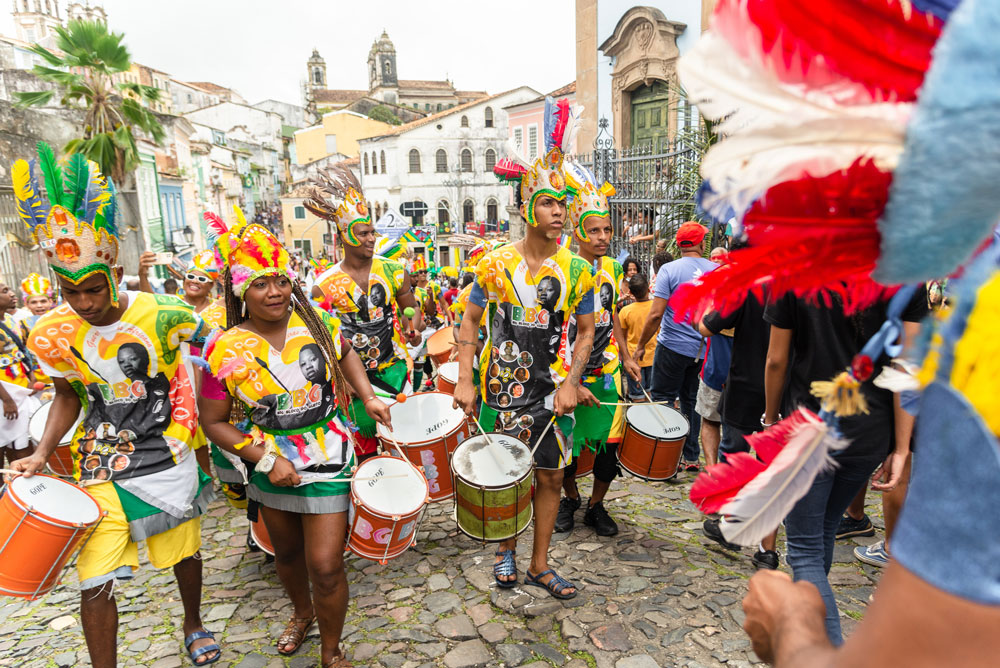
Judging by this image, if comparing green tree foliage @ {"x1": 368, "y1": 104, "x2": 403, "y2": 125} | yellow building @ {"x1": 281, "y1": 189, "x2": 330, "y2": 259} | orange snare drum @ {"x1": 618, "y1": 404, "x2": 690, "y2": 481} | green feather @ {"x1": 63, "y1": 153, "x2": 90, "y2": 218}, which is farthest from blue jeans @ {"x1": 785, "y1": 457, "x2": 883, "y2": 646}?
green tree foliage @ {"x1": 368, "y1": 104, "x2": 403, "y2": 125}

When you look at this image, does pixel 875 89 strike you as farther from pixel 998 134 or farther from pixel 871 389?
pixel 871 389

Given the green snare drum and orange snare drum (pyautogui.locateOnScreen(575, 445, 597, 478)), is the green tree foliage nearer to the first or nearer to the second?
orange snare drum (pyautogui.locateOnScreen(575, 445, 597, 478))

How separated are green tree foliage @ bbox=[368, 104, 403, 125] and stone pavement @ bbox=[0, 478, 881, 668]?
7201cm

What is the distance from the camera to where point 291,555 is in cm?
347

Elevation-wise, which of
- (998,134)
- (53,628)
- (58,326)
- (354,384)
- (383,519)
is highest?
(998,134)

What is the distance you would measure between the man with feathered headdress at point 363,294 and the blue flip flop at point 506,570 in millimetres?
Result: 1452

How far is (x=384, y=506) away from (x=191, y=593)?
1.20 m

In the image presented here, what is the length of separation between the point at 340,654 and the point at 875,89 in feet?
11.1

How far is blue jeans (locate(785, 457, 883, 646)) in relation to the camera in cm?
269

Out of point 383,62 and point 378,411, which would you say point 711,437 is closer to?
point 378,411

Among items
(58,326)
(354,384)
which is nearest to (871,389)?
(354,384)

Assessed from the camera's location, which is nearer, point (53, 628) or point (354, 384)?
point (354, 384)

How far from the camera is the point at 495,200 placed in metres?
50.4

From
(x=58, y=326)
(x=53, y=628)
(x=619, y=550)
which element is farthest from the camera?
(x=619, y=550)
